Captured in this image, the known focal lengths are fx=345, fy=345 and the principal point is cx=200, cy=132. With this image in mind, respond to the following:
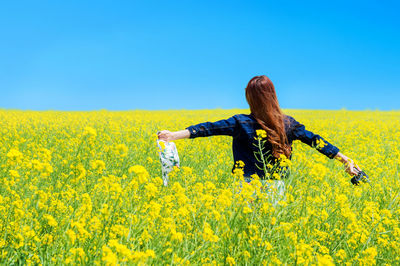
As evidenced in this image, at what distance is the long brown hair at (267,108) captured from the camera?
3217 millimetres

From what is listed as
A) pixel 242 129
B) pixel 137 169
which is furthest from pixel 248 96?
pixel 137 169

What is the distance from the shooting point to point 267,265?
2.23 m

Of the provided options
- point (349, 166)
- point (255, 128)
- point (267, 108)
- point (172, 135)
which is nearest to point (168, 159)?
point (172, 135)

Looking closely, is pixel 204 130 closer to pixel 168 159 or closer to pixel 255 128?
pixel 255 128

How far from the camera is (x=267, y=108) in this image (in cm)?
324

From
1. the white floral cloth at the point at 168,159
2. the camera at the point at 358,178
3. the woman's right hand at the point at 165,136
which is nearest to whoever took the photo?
the woman's right hand at the point at 165,136

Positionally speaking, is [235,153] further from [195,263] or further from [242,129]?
[195,263]

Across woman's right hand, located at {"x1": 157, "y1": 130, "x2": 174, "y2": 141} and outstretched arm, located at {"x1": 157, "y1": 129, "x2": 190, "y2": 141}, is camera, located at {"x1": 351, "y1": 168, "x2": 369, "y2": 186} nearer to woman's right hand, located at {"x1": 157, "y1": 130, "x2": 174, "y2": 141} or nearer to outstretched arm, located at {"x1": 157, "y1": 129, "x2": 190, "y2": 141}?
outstretched arm, located at {"x1": 157, "y1": 129, "x2": 190, "y2": 141}

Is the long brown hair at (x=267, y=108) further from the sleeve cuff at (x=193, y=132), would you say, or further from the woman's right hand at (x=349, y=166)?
the woman's right hand at (x=349, y=166)

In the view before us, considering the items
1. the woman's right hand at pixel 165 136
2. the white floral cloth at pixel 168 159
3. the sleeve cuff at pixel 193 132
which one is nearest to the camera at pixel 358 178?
the sleeve cuff at pixel 193 132

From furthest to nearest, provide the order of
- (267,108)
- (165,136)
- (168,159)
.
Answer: (168,159)
(267,108)
(165,136)

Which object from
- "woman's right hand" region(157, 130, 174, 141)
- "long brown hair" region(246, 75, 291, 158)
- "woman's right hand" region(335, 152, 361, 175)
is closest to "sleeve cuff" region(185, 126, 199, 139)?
"woman's right hand" region(157, 130, 174, 141)

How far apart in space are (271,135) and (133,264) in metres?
2.01

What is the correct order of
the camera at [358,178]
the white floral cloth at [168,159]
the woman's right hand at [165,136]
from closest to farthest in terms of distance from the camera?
the woman's right hand at [165,136]
the camera at [358,178]
the white floral cloth at [168,159]
